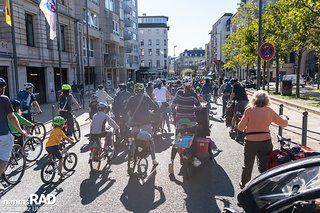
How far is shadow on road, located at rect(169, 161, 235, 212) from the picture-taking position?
15.7 feet

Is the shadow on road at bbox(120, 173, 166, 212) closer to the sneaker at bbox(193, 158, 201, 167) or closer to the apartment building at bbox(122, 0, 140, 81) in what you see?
the sneaker at bbox(193, 158, 201, 167)

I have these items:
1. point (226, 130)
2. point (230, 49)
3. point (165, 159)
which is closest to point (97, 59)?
point (230, 49)

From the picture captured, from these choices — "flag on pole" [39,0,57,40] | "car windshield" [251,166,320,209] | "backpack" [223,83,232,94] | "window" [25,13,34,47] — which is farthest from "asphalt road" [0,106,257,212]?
"window" [25,13,34,47]

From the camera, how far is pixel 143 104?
258 inches

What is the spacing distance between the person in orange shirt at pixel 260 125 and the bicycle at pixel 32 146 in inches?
222

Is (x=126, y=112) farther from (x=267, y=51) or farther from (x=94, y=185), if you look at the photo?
(x=267, y=51)

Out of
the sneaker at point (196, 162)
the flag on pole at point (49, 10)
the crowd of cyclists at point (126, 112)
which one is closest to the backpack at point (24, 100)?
the crowd of cyclists at point (126, 112)

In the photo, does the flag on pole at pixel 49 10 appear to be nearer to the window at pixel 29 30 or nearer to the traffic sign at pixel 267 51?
the window at pixel 29 30

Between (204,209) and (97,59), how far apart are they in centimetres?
3669

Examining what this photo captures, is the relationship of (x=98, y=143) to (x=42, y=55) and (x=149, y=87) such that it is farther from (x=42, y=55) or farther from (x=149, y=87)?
(x=42, y=55)

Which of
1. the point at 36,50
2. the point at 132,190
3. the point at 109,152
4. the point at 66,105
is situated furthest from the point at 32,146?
the point at 36,50

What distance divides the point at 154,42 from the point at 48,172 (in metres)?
96.3

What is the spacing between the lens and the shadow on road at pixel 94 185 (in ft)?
17.2

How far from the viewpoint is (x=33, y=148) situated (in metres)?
8.22
